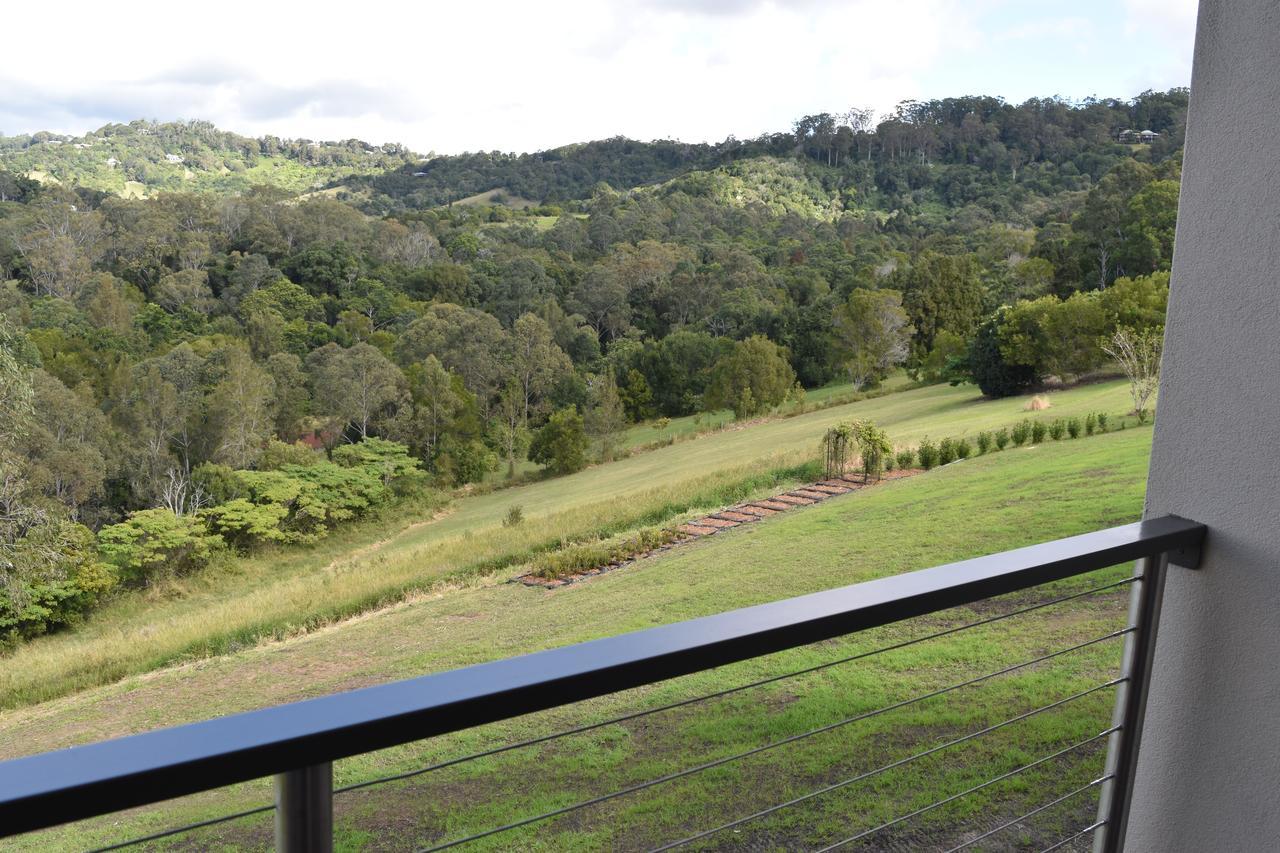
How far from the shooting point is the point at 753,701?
195 inches

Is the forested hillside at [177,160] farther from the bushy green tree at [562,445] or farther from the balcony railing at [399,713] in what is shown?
the balcony railing at [399,713]

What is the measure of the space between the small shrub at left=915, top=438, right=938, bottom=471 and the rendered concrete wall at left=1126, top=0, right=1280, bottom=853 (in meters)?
11.5

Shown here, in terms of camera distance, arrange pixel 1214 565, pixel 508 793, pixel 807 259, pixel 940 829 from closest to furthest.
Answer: pixel 1214 565 < pixel 940 829 < pixel 508 793 < pixel 807 259

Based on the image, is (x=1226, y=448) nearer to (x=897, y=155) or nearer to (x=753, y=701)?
(x=753, y=701)

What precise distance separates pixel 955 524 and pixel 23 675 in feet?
34.6

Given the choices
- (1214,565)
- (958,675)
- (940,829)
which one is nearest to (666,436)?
(958,675)

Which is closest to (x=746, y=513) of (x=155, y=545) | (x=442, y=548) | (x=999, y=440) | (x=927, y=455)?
(x=927, y=455)

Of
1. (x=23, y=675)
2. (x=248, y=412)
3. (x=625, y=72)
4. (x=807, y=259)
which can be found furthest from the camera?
(x=807, y=259)

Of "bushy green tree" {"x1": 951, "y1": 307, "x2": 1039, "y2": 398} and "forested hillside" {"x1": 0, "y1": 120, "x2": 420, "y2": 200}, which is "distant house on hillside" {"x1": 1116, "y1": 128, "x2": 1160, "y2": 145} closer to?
"bushy green tree" {"x1": 951, "y1": 307, "x2": 1039, "y2": 398}

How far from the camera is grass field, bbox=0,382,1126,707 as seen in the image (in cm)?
1080

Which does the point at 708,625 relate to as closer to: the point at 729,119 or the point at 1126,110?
the point at 1126,110

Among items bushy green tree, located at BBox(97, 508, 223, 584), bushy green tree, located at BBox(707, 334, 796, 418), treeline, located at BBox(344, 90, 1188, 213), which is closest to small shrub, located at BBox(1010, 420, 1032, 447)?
bushy green tree, located at BBox(707, 334, 796, 418)

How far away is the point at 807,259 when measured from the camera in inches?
1068

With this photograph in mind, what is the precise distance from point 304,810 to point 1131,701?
82 cm
